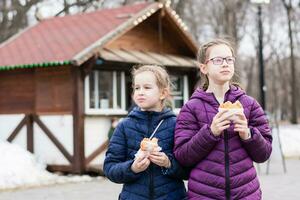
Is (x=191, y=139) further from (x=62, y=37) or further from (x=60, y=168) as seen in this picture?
(x=62, y=37)

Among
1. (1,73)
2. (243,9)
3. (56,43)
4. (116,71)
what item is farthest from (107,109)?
(243,9)

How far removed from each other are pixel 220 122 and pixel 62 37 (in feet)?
48.4

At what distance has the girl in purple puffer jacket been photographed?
3.90 meters

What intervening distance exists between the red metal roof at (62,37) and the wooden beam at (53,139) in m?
1.54

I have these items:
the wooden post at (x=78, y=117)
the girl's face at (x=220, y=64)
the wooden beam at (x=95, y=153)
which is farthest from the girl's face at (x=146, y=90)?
the wooden beam at (x=95, y=153)

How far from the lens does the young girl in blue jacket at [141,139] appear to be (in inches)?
165

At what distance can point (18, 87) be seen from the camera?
58.1 ft

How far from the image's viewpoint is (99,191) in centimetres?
1291

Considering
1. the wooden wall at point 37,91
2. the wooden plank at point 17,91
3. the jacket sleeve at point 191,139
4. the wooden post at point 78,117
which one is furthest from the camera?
the wooden plank at point 17,91

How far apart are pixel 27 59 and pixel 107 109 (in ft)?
8.09

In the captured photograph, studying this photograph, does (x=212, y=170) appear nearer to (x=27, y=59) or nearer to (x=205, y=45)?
(x=205, y=45)

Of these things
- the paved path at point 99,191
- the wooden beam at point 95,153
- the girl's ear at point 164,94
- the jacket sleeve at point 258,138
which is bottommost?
the paved path at point 99,191

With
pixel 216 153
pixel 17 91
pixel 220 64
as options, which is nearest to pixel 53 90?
pixel 17 91

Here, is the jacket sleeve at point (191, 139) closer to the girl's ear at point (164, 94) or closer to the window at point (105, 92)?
the girl's ear at point (164, 94)
